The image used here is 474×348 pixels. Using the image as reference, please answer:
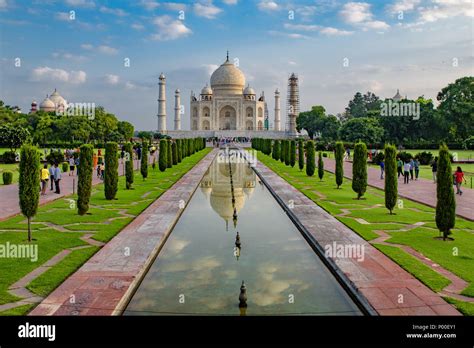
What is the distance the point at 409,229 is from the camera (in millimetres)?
9094

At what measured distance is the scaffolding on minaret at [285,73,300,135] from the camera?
74.2m

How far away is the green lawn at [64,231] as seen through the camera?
19.8 feet

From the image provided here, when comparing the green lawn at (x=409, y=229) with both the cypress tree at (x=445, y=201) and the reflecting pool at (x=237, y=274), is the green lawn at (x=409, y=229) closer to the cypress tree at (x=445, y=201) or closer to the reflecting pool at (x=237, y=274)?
the cypress tree at (x=445, y=201)

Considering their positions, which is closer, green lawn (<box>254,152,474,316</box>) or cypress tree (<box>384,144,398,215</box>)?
green lawn (<box>254,152,474,316</box>)

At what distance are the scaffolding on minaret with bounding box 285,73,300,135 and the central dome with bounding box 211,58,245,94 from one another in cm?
806

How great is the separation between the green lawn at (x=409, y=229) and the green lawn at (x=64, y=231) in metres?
4.51

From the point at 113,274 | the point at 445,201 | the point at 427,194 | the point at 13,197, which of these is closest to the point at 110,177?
the point at 13,197

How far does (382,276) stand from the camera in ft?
20.1

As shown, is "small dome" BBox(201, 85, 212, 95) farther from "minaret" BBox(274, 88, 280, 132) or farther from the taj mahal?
"minaret" BBox(274, 88, 280, 132)

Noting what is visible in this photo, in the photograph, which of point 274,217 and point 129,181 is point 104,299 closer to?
point 274,217

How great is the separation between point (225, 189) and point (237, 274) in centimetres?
947

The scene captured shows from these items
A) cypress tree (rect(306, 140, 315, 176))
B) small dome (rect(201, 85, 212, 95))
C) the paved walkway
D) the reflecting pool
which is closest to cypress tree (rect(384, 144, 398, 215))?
the paved walkway
